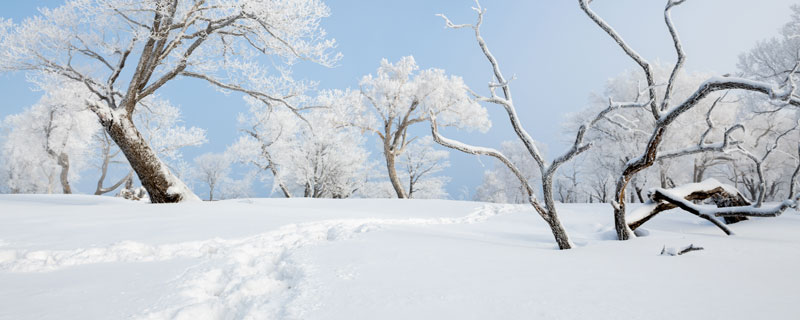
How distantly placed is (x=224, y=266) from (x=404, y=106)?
45.7ft

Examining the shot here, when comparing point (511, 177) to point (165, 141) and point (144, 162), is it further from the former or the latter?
point (144, 162)

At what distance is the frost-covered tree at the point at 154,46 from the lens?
24.1 ft

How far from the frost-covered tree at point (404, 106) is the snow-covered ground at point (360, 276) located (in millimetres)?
11779

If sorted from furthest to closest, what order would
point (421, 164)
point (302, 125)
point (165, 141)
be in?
point (421, 164), point (302, 125), point (165, 141)

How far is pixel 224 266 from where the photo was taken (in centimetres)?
306

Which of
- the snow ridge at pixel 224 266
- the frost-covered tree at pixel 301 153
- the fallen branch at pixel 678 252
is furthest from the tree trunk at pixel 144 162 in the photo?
the frost-covered tree at pixel 301 153

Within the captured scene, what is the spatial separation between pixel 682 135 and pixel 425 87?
40.1 ft

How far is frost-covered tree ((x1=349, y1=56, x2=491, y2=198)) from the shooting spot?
1608 centimetres

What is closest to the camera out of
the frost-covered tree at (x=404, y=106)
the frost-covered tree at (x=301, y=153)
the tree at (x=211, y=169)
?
the frost-covered tree at (x=404, y=106)

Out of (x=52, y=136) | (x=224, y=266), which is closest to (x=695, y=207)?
(x=224, y=266)

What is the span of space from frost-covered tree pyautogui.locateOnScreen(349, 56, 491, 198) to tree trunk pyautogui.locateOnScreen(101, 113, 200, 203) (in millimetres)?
9430

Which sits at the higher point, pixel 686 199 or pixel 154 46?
pixel 154 46

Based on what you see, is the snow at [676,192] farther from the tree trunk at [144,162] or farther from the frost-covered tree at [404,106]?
the frost-covered tree at [404,106]

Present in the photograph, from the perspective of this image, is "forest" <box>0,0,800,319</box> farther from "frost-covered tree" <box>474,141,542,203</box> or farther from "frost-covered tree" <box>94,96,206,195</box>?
"frost-covered tree" <box>474,141,542,203</box>
